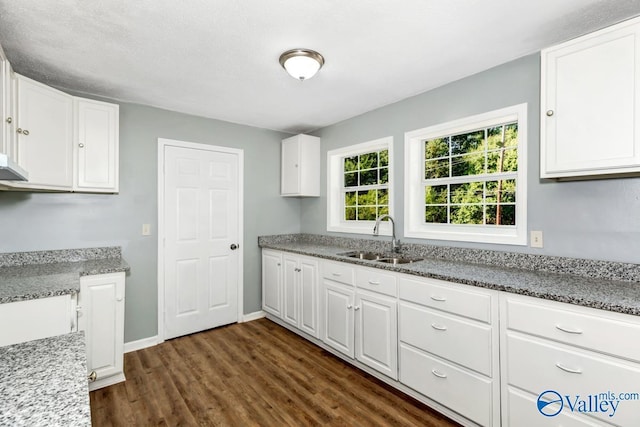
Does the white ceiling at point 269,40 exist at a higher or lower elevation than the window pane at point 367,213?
higher

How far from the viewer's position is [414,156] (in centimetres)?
293

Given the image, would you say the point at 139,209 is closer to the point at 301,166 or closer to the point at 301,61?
the point at 301,166

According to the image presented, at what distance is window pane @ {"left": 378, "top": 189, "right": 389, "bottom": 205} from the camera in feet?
10.8

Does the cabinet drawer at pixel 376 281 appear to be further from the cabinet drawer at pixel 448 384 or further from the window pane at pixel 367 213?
the window pane at pixel 367 213

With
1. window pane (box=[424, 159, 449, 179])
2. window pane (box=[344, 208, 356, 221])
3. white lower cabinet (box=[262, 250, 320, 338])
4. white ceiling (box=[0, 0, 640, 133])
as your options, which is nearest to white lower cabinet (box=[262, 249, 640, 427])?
white lower cabinet (box=[262, 250, 320, 338])

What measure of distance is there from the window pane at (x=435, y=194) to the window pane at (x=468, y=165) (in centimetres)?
17

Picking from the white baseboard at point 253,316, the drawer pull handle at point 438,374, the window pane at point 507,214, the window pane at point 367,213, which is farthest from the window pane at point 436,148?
the white baseboard at point 253,316

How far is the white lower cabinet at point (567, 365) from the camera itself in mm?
1369

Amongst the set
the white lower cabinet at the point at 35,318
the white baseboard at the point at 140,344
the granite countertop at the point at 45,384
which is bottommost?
the white baseboard at the point at 140,344

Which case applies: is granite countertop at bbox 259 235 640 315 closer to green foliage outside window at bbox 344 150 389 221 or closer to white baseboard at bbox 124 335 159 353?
green foliage outside window at bbox 344 150 389 221

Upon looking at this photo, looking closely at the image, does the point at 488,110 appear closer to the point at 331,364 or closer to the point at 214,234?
the point at 331,364

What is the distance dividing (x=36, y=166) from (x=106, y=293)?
3.32 feet

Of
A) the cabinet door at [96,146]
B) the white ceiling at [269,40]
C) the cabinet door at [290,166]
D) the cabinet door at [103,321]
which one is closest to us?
the white ceiling at [269,40]

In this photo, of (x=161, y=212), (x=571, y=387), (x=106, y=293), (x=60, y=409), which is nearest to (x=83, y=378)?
(x=60, y=409)
